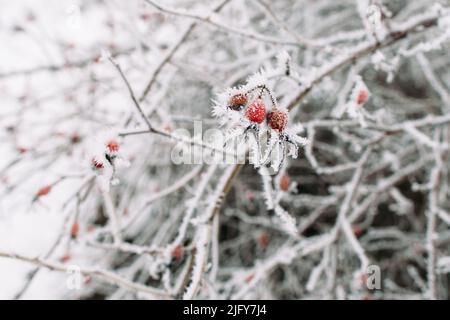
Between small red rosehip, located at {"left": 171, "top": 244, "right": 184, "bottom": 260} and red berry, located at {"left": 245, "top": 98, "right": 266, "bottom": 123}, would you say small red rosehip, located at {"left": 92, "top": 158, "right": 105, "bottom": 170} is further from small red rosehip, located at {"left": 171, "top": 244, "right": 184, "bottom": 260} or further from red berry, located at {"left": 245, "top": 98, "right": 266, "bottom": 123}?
small red rosehip, located at {"left": 171, "top": 244, "right": 184, "bottom": 260}

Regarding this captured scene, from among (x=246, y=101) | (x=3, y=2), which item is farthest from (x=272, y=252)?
(x=3, y=2)

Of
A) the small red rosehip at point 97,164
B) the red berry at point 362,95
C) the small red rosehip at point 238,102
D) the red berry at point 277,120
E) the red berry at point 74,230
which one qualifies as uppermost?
the red berry at point 362,95

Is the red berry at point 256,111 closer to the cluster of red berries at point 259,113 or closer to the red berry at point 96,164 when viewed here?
the cluster of red berries at point 259,113

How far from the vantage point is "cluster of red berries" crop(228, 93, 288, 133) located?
29.8 inches

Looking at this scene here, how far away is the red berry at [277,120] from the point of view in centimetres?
77

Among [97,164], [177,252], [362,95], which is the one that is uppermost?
[362,95]

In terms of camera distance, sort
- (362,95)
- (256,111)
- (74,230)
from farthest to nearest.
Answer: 1. (74,230)
2. (362,95)
3. (256,111)

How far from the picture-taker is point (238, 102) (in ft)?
2.53

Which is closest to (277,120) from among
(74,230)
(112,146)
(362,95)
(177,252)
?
(112,146)

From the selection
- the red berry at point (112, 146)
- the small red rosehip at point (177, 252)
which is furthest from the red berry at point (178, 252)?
the red berry at point (112, 146)

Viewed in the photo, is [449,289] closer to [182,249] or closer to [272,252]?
[272,252]

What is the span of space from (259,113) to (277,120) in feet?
0.12

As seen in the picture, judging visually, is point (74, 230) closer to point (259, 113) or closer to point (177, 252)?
point (177, 252)
